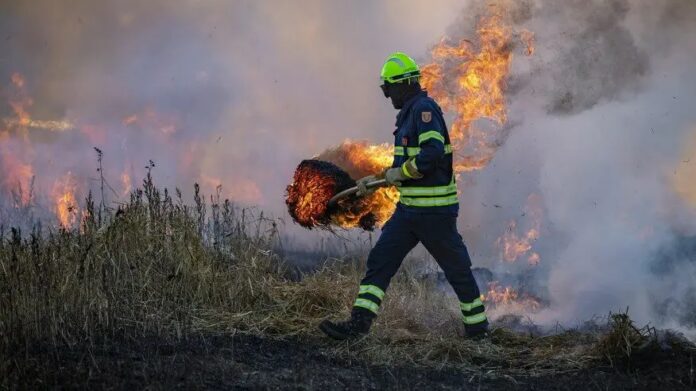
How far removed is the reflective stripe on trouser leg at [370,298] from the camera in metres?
6.52

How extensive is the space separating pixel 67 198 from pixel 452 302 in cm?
746

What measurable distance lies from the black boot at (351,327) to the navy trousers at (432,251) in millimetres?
49

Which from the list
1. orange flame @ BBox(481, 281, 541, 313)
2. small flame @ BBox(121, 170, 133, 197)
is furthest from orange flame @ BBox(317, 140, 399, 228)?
small flame @ BBox(121, 170, 133, 197)

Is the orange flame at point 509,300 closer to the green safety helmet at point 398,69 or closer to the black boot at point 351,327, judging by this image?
the black boot at point 351,327

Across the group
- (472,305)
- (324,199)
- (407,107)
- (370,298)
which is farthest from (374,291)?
(407,107)

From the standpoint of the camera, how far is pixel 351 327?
6.48 m

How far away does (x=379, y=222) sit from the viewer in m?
7.87

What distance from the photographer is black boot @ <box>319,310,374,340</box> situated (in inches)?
254

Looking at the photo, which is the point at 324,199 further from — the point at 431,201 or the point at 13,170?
the point at 13,170

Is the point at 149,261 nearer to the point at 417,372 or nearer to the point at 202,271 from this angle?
the point at 202,271

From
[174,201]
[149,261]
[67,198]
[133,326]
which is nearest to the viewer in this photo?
[133,326]

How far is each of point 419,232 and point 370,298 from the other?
69 cm

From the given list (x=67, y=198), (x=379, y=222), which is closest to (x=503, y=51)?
(x=379, y=222)

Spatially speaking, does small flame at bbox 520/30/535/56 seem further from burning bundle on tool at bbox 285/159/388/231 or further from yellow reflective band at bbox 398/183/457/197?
yellow reflective band at bbox 398/183/457/197
